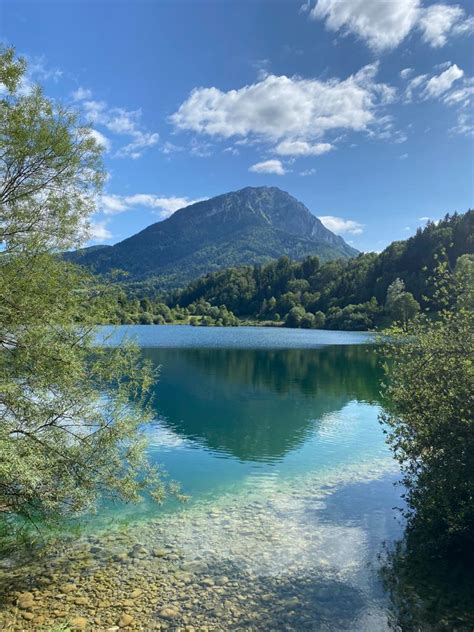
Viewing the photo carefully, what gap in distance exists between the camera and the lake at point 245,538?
10.6 meters

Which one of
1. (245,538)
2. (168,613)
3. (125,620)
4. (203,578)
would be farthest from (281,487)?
(125,620)

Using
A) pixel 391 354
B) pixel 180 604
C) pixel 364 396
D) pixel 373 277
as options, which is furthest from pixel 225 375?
pixel 373 277

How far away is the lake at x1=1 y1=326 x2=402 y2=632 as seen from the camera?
416 inches

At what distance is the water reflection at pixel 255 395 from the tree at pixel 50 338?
14.2 m

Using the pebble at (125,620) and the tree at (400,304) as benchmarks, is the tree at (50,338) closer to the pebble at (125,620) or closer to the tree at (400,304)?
the pebble at (125,620)

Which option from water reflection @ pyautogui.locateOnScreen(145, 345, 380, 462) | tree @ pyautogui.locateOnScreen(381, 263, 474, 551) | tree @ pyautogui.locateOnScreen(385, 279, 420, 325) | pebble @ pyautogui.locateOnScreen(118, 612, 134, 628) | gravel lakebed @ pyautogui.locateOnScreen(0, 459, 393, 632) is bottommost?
water reflection @ pyautogui.locateOnScreen(145, 345, 380, 462)

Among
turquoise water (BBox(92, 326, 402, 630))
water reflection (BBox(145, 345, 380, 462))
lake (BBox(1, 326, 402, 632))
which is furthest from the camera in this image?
water reflection (BBox(145, 345, 380, 462))

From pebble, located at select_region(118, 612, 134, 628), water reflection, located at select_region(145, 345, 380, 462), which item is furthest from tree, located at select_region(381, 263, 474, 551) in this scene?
water reflection, located at select_region(145, 345, 380, 462)

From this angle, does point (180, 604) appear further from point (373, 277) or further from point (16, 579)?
point (373, 277)

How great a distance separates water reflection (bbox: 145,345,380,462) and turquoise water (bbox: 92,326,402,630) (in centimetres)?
19

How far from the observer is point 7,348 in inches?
417

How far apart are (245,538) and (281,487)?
6008mm

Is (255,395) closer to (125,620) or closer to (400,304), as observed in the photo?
(125,620)

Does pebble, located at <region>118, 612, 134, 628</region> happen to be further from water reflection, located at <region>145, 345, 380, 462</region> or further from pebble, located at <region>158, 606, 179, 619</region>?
water reflection, located at <region>145, 345, 380, 462</region>
